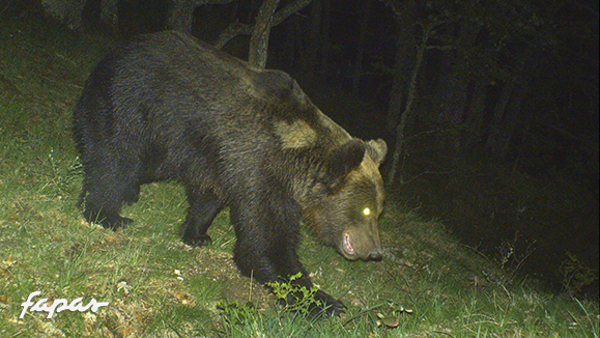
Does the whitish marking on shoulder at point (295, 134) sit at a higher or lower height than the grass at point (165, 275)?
higher

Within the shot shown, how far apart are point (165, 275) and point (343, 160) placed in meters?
1.74

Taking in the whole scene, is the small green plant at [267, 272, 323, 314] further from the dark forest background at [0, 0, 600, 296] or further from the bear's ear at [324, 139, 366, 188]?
the dark forest background at [0, 0, 600, 296]

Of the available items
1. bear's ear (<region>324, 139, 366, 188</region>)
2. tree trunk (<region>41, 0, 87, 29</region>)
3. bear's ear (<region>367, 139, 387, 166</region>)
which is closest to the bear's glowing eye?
bear's ear (<region>324, 139, 366, 188</region>)

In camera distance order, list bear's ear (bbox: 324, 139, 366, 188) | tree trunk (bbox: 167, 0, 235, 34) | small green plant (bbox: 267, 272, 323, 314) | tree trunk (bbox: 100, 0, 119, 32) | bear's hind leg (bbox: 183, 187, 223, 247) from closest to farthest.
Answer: small green plant (bbox: 267, 272, 323, 314) < bear's ear (bbox: 324, 139, 366, 188) < bear's hind leg (bbox: 183, 187, 223, 247) < tree trunk (bbox: 167, 0, 235, 34) < tree trunk (bbox: 100, 0, 119, 32)

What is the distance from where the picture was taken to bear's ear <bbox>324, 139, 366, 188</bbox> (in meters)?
4.61

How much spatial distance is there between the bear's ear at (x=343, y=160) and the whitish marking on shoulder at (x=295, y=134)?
24 cm

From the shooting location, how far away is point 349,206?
190 inches

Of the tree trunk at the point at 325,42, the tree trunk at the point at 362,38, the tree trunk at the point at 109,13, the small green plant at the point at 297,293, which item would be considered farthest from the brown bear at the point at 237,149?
the tree trunk at the point at 362,38

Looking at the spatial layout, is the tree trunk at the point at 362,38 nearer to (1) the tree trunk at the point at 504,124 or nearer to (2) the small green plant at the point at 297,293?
(1) the tree trunk at the point at 504,124

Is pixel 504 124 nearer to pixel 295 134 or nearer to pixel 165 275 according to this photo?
pixel 295 134

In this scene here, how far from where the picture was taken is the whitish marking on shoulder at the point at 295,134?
4.71m

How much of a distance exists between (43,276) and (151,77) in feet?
6.21

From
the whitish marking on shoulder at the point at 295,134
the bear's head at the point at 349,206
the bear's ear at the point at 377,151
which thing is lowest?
the bear's head at the point at 349,206

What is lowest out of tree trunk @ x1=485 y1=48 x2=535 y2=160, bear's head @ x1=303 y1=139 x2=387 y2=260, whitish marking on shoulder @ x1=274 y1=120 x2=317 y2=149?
tree trunk @ x1=485 y1=48 x2=535 y2=160
